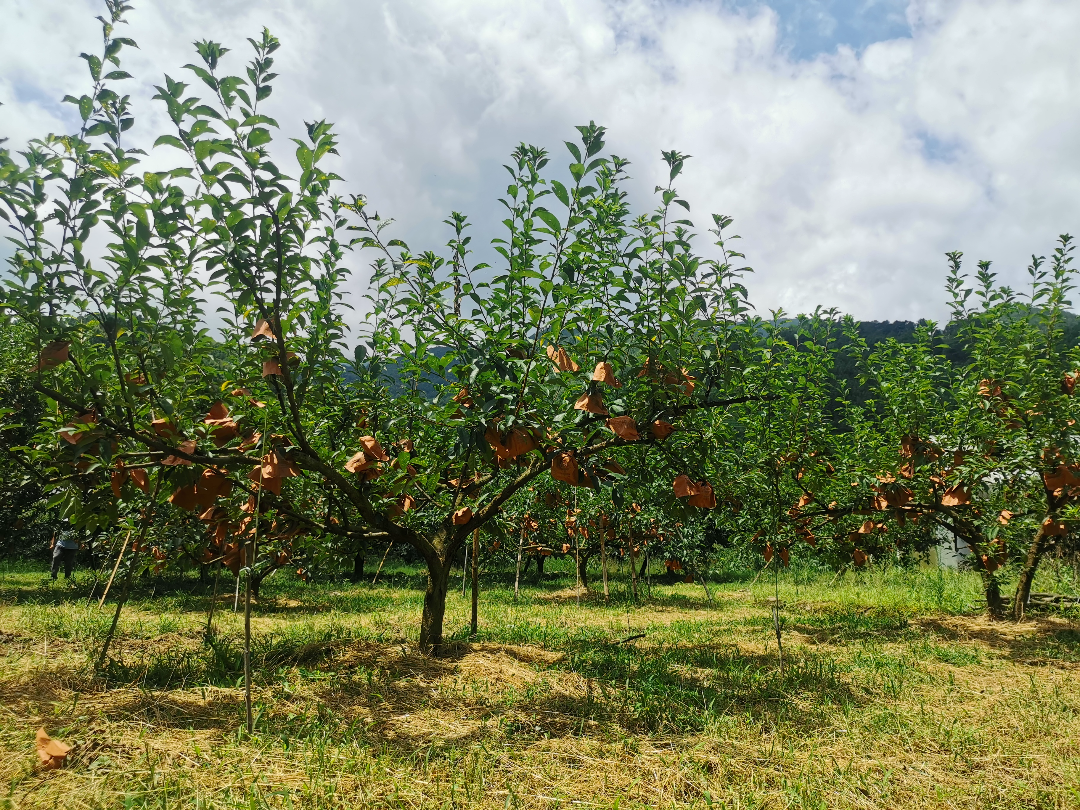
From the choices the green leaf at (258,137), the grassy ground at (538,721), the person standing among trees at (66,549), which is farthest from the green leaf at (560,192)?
the person standing among trees at (66,549)

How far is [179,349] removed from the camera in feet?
8.22

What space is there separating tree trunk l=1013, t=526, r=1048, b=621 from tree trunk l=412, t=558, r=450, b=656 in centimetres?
638

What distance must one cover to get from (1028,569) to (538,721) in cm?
689

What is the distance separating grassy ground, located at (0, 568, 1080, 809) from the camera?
2.23m

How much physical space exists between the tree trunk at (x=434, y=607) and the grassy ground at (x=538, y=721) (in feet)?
0.46

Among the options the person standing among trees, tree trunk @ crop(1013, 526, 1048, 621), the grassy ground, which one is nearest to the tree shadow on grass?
the grassy ground

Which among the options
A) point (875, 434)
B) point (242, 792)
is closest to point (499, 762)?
point (242, 792)

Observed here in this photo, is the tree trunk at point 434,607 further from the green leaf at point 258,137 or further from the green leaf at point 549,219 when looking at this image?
the green leaf at point 258,137

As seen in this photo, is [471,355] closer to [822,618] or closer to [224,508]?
[224,508]

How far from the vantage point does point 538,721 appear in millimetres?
3061

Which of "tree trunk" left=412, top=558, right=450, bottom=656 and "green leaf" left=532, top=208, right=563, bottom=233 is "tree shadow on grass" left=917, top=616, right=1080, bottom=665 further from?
"green leaf" left=532, top=208, right=563, bottom=233

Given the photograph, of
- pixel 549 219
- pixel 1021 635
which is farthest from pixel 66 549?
pixel 1021 635

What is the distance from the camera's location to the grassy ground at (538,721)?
223 cm

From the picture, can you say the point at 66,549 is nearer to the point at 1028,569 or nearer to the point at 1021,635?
the point at 1021,635
